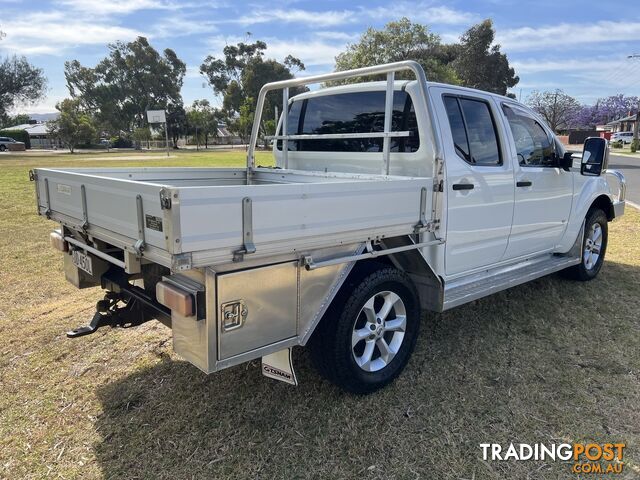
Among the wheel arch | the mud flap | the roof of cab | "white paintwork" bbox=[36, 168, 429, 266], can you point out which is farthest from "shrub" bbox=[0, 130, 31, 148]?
the mud flap

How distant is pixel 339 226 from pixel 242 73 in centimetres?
7602

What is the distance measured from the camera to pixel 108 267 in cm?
327

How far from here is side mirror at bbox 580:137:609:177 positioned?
4602 mm

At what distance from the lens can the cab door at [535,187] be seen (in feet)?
13.7

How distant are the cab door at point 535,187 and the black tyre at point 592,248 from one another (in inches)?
24.3

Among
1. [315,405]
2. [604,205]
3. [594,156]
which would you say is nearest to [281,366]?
[315,405]

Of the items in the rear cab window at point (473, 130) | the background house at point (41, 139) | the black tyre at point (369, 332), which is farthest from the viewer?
the background house at point (41, 139)

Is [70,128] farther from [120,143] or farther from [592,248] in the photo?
[592,248]

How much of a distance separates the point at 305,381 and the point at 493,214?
6.40 ft

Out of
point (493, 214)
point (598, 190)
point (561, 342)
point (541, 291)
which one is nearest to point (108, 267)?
point (493, 214)

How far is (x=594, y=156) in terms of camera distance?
15.2 ft

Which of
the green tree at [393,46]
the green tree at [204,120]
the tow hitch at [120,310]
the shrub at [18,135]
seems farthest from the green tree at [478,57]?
the shrub at [18,135]

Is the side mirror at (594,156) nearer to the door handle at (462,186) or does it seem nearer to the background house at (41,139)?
the door handle at (462,186)

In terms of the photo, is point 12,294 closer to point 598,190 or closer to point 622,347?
point 622,347
